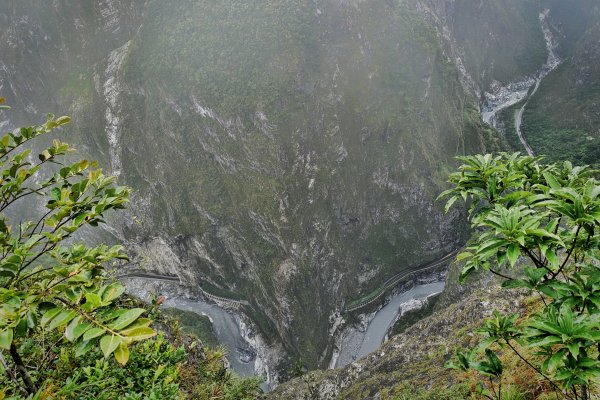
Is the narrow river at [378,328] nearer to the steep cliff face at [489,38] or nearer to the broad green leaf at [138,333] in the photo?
the steep cliff face at [489,38]

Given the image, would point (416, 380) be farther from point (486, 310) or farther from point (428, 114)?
point (428, 114)

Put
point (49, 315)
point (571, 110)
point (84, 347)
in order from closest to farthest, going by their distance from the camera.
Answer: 1. point (84, 347)
2. point (49, 315)
3. point (571, 110)

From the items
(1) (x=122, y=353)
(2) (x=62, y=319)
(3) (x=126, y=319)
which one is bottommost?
(1) (x=122, y=353)

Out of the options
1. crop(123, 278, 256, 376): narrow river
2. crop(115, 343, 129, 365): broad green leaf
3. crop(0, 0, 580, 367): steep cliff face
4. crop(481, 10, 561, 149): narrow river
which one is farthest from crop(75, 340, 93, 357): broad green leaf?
crop(481, 10, 561, 149): narrow river

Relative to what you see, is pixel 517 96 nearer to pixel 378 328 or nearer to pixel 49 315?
pixel 378 328

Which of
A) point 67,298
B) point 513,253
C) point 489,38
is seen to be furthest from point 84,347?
point 489,38

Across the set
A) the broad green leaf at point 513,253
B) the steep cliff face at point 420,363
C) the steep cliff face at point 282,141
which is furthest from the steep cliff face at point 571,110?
the broad green leaf at point 513,253

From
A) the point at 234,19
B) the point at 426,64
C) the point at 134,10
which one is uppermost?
the point at 134,10

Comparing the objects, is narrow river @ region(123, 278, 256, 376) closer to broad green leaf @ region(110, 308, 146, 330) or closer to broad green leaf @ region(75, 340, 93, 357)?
broad green leaf @ region(75, 340, 93, 357)

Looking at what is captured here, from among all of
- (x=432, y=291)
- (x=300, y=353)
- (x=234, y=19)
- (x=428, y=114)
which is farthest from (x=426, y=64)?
(x=300, y=353)
